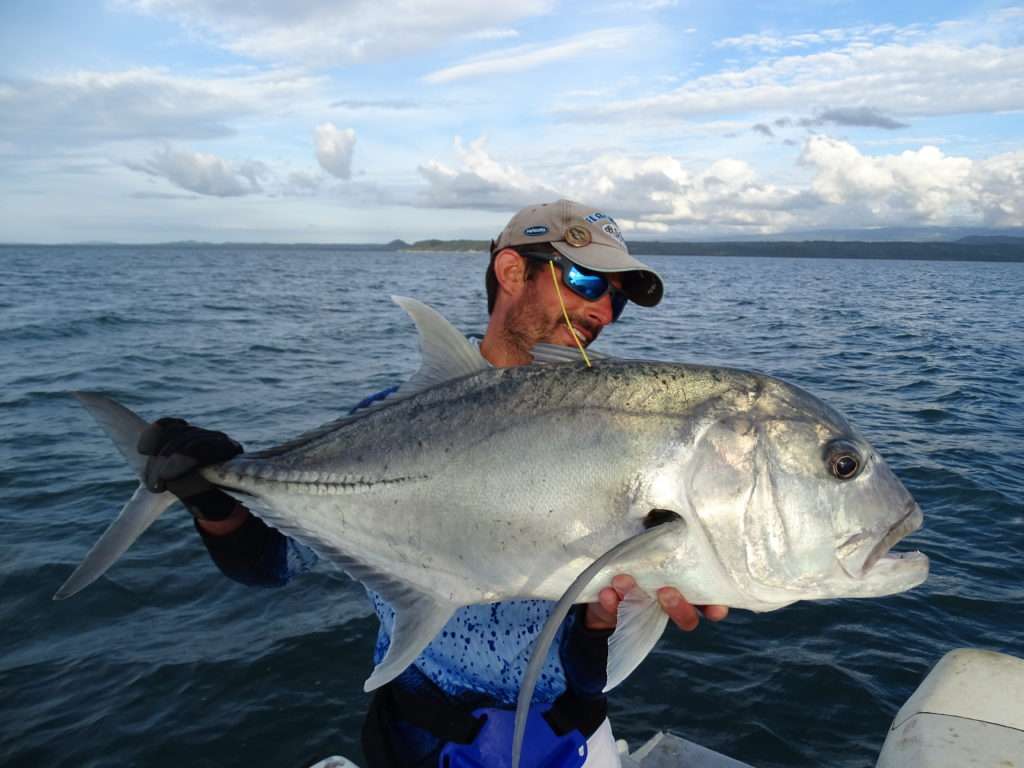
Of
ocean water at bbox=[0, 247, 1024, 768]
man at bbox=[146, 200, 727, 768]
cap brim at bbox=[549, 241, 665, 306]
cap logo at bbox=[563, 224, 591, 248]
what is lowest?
ocean water at bbox=[0, 247, 1024, 768]

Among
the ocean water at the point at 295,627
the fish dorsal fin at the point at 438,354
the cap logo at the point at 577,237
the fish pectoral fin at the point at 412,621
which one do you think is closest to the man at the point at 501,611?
the cap logo at the point at 577,237

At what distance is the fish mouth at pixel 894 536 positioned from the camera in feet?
6.98

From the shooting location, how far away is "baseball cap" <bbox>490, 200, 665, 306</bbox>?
2.96 meters

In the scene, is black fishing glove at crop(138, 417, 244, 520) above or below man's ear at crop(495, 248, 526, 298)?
below

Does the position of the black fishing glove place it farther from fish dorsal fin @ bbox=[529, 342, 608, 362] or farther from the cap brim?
the cap brim

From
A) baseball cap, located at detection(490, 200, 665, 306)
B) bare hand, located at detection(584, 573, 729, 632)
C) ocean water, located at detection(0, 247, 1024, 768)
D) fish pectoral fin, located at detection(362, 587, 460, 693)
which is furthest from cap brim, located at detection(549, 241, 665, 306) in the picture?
ocean water, located at detection(0, 247, 1024, 768)

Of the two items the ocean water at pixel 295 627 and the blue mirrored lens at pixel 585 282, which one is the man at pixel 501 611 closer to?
the blue mirrored lens at pixel 585 282

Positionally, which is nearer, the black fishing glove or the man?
the black fishing glove

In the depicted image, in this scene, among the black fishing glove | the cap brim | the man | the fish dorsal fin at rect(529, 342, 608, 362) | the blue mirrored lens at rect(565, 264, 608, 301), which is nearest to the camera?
the fish dorsal fin at rect(529, 342, 608, 362)

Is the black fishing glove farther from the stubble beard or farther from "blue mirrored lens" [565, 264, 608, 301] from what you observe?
"blue mirrored lens" [565, 264, 608, 301]

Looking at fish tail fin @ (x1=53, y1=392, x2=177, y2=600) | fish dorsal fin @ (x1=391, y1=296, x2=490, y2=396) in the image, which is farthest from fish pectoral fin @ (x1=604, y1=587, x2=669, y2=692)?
fish tail fin @ (x1=53, y1=392, x2=177, y2=600)

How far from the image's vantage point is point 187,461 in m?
2.53

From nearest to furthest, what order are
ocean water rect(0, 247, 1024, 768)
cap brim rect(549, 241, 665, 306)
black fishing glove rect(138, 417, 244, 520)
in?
black fishing glove rect(138, 417, 244, 520)
cap brim rect(549, 241, 665, 306)
ocean water rect(0, 247, 1024, 768)

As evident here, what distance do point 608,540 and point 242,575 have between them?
1602 millimetres
